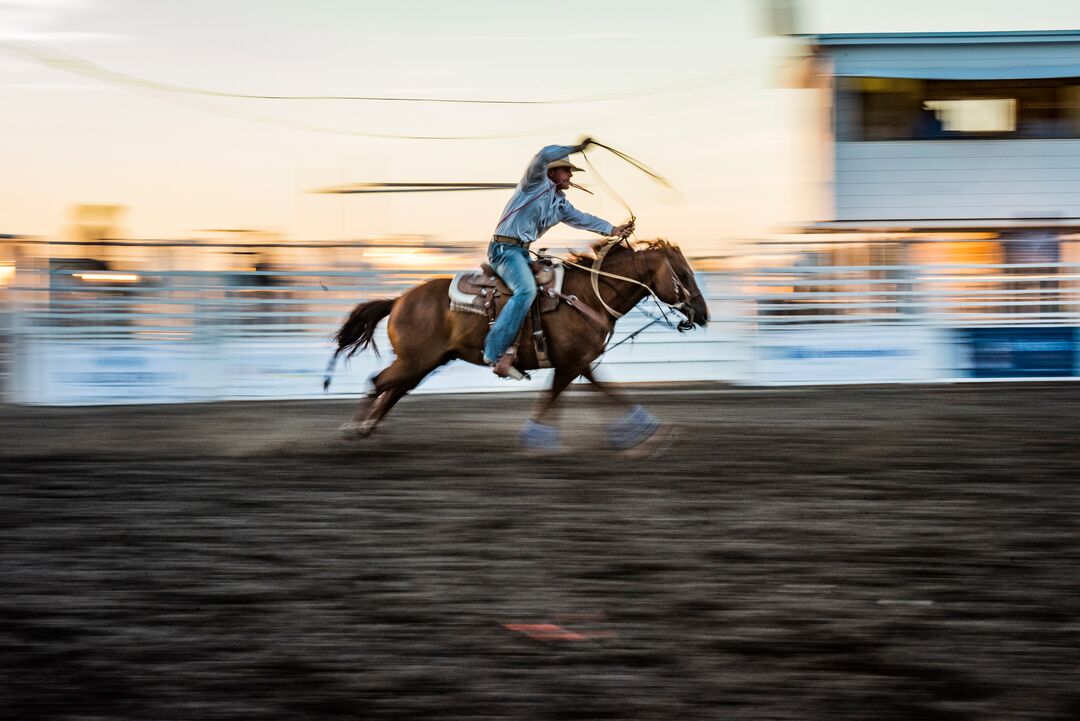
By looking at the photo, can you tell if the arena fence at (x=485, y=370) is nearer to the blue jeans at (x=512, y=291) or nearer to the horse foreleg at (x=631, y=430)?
the horse foreleg at (x=631, y=430)

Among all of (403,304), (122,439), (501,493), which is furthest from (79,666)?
(122,439)

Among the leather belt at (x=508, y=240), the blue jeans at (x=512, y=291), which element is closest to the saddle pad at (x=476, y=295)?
the blue jeans at (x=512, y=291)

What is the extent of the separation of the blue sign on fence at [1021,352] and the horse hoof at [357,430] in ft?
26.8

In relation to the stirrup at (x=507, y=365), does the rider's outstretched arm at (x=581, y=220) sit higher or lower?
higher

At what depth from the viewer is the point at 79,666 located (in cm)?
358

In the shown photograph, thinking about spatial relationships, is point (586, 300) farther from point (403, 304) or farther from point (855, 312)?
point (855, 312)

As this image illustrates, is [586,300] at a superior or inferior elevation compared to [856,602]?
superior

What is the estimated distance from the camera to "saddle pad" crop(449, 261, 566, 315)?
775 centimetres

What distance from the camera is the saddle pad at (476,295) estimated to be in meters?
7.75

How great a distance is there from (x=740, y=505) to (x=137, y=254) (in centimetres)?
881

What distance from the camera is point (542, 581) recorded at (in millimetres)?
4508

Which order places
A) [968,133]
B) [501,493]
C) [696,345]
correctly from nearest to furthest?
[501,493] → [696,345] → [968,133]

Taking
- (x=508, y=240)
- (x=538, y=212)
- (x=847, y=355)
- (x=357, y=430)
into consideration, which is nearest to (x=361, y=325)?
(x=357, y=430)

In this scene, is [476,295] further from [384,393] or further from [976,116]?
[976,116]
